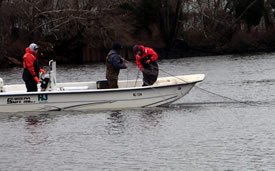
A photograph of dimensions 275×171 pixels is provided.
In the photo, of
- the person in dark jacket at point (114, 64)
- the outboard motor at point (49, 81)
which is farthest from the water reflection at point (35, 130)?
the person in dark jacket at point (114, 64)

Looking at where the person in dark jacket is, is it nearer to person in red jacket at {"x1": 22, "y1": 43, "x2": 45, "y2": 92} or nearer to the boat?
the boat

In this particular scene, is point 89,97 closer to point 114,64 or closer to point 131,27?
point 114,64

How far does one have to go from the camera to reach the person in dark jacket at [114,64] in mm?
19203

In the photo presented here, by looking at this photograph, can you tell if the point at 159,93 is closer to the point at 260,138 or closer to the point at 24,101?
the point at 24,101

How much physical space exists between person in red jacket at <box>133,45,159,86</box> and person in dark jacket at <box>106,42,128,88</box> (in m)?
0.53

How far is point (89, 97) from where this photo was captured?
1897 cm

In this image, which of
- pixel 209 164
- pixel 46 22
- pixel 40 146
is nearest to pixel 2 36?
pixel 46 22

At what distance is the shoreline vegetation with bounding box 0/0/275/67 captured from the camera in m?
47.8

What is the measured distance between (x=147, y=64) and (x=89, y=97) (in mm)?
1961

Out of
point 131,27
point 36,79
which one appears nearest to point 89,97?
point 36,79

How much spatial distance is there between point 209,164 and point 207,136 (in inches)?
97.4

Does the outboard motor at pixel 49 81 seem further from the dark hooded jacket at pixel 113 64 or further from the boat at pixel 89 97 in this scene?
the dark hooded jacket at pixel 113 64

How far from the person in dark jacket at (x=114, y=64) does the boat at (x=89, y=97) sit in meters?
0.44

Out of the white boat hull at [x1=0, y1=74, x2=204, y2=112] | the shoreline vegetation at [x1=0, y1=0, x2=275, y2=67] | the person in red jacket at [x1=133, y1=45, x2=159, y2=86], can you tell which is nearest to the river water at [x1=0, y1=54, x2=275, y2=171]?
the white boat hull at [x1=0, y1=74, x2=204, y2=112]
